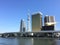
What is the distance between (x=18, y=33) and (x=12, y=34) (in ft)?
31.1

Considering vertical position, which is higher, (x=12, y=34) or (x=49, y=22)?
(x=49, y=22)

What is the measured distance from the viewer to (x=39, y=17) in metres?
192

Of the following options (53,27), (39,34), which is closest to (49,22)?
(53,27)

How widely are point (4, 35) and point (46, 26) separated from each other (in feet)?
141

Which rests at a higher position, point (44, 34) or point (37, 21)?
point (37, 21)

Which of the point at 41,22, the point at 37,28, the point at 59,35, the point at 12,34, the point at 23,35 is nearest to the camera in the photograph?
the point at 59,35

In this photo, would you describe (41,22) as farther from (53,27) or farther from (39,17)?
(53,27)

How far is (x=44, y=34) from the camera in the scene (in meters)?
143

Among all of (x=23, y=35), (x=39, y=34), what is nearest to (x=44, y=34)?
(x=39, y=34)

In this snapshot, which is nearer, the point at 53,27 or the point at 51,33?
the point at 51,33

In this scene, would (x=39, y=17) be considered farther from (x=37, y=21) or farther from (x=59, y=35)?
(x=59, y=35)

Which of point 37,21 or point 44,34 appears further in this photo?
point 37,21

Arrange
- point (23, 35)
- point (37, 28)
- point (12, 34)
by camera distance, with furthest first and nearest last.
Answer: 1. point (37, 28)
2. point (12, 34)
3. point (23, 35)

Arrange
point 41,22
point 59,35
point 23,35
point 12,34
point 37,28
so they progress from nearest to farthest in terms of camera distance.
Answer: point 59,35 → point 23,35 → point 12,34 → point 37,28 → point 41,22
